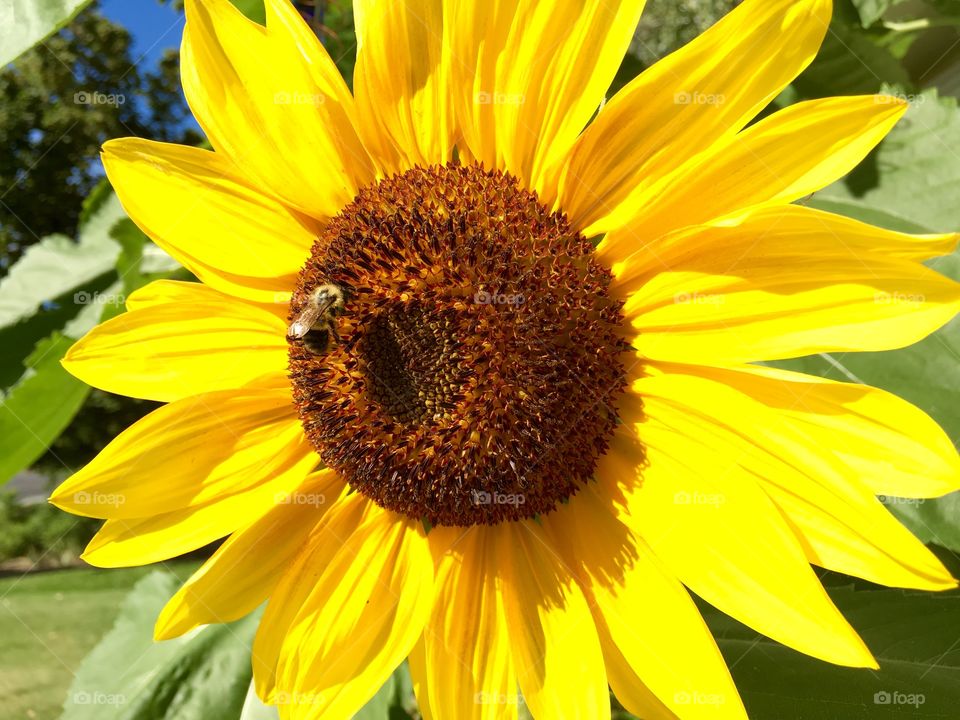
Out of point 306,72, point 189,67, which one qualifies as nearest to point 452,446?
point 306,72

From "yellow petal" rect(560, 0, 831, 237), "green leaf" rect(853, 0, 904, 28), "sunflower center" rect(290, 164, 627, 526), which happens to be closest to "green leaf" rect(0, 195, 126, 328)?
"sunflower center" rect(290, 164, 627, 526)

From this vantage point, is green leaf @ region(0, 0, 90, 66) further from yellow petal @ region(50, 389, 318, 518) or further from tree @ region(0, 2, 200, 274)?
tree @ region(0, 2, 200, 274)

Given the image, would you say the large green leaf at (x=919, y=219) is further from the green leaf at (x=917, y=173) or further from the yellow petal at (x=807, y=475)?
the yellow petal at (x=807, y=475)

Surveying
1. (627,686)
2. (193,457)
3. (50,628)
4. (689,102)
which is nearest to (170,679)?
(193,457)

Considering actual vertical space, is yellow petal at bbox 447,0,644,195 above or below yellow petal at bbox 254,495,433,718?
above

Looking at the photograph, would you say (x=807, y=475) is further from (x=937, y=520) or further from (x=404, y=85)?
(x=404, y=85)

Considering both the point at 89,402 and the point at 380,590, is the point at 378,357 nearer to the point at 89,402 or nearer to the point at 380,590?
the point at 380,590

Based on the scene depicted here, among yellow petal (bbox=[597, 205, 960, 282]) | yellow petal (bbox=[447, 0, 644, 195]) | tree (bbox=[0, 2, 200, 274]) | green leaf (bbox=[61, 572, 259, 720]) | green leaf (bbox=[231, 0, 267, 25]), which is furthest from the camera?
tree (bbox=[0, 2, 200, 274])
